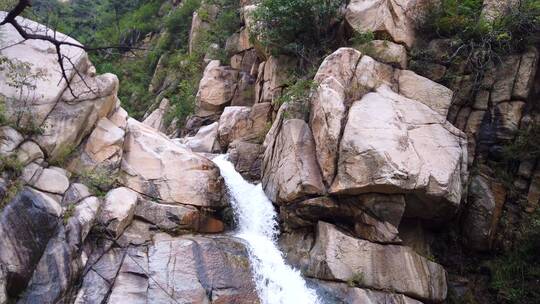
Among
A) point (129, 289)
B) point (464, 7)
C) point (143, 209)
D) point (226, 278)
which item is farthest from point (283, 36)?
point (129, 289)

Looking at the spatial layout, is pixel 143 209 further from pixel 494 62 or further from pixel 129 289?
pixel 494 62

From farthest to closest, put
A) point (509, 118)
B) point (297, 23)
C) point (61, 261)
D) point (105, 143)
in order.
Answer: point (297, 23) → point (509, 118) → point (105, 143) → point (61, 261)

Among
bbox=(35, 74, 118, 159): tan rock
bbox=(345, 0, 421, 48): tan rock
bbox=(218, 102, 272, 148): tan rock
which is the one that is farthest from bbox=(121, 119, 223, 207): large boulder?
bbox=(345, 0, 421, 48): tan rock

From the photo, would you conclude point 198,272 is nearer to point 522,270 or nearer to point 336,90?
point 336,90

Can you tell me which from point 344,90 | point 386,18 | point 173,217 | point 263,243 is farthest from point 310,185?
point 386,18

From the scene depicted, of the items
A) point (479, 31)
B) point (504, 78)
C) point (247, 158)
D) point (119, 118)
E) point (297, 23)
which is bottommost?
point (247, 158)

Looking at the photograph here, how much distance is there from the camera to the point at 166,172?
12.8 metres

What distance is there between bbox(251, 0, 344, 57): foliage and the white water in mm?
5071

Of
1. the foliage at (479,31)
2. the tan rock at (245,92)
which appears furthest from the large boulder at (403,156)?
the tan rock at (245,92)

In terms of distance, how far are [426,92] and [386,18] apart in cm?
311

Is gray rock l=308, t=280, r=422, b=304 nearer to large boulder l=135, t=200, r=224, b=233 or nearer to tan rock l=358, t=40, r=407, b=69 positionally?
large boulder l=135, t=200, r=224, b=233

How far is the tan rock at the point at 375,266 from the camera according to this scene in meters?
10.9

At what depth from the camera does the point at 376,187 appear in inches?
429

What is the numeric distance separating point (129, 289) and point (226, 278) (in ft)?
7.31
